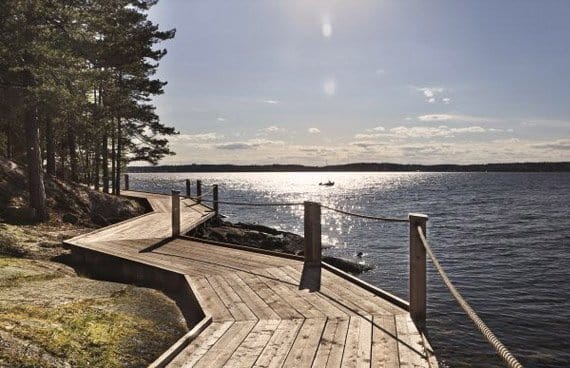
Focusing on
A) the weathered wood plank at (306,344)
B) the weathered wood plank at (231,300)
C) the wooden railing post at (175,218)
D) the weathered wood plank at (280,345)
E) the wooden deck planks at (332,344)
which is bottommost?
the weathered wood plank at (231,300)

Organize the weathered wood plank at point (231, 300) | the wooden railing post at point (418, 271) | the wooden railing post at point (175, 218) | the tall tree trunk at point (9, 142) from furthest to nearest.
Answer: the tall tree trunk at point (9, 142), the wooden railing post at point (175, 218), the weathered wood plank at point (231, 300), the wooden railing post at point (418, 271)

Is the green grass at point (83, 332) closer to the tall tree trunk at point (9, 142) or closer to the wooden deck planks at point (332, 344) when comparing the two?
the wooden deck planks at point (332, 344)

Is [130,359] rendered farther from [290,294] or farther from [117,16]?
[117,16]

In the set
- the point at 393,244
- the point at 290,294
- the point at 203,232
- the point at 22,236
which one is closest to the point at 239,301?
the point at 290,294

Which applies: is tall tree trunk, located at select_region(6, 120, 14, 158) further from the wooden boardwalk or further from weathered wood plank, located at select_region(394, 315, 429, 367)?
weathered wood plank, located at select_region(394, 315, 429, 367)

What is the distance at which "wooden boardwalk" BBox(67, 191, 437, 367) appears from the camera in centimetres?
465

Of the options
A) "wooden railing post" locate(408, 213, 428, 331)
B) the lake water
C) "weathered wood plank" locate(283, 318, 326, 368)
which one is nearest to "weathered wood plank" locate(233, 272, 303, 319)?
"weathered wood plank" locate(283, 318, 326, 368)

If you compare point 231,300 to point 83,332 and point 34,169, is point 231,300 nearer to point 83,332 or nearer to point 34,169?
point 83,332

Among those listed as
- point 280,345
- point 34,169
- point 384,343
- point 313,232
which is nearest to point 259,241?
point 34,169

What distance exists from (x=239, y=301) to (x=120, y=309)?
5.91 feet

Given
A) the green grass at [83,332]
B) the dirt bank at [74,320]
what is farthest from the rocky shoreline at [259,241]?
the green grass at [83,332]

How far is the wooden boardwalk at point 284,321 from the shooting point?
465cm

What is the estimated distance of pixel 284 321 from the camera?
577 centimetres

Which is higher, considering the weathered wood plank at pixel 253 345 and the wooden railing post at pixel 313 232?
the wooden railing post at pixel 313 232
